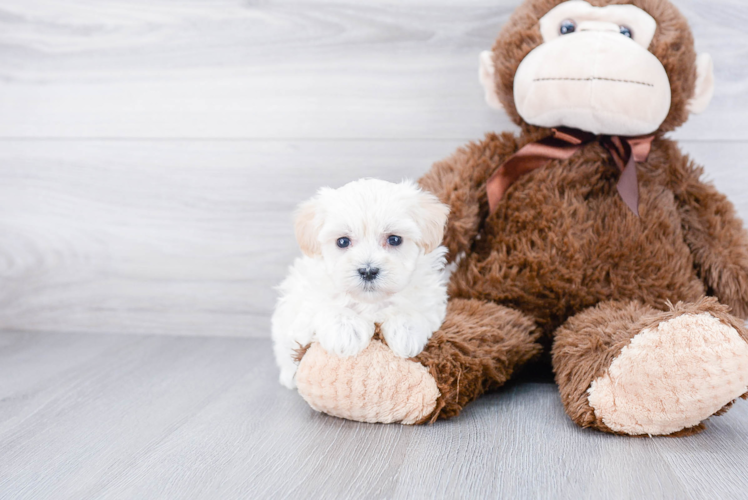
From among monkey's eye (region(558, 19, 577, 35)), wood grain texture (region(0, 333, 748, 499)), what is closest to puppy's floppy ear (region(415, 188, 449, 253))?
wood grain texture (region(0, 333, 748, 499))

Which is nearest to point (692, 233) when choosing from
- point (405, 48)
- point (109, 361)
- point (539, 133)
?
point (539, 133)

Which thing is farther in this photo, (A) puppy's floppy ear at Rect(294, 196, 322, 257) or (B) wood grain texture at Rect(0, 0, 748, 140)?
(B) wood grain texture at Rect(0, 0, 748, 140)

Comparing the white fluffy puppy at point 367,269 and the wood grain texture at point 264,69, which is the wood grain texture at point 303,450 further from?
the wood grain texture at point 264,69

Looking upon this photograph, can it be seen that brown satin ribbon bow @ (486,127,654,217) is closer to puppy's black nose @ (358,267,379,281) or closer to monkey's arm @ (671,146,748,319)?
monkey's arm @ (671,146,748,319)

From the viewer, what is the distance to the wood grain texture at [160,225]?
1314mm

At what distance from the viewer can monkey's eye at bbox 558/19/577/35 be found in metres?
0.98

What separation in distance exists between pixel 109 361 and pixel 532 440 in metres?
0.86

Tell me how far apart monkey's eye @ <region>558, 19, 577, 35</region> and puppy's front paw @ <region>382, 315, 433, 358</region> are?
535 millimetres

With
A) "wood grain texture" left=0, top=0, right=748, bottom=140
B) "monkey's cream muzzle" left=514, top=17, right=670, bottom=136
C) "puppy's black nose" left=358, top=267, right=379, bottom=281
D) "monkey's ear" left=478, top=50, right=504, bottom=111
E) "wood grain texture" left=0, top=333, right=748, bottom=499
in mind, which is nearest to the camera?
"wood grain texture" left=0, top=333, right=748, bottom=499

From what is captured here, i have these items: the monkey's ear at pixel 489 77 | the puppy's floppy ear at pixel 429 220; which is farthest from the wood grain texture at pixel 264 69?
the puppy's floppy ear at pixel 429 220

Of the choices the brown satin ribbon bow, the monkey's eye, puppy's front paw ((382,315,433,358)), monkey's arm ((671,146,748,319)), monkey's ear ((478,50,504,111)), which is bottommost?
puppy's front paw ((382,315,433,358))

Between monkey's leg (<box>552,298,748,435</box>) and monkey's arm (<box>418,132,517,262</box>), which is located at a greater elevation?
monkey's arm (<box>418,132,517,262</box>)

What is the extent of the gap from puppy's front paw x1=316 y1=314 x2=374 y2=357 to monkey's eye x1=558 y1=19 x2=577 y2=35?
0.58 meters

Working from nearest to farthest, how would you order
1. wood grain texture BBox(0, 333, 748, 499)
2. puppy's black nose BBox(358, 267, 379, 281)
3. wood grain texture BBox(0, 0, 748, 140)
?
wood grain texture BBox(0, 333, 748, 499), puppy's black nose BBox(358, 267, 379, 281), wood grain texture BBox(0, 0, 748, 140)
